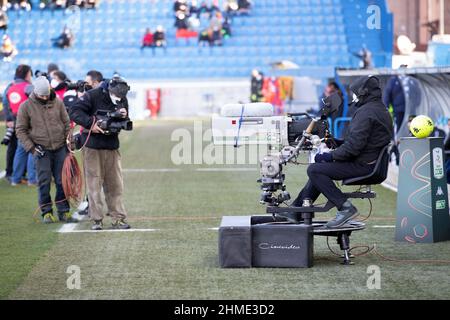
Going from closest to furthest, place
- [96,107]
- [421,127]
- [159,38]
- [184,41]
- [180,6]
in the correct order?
1. [421,127]
2. [96,107]
3. [159,38]
4. [184,41]
5. [180,6]

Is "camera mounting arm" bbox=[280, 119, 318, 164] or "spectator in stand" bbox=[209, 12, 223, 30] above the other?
"spectator in stand" bbox=[209, 12, 223, 30]

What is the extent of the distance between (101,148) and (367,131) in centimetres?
359

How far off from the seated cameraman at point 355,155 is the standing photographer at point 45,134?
439 cm

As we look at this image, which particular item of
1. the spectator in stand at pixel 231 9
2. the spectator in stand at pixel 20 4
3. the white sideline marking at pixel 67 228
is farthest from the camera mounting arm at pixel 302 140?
the spectator in stand at pixel 20 4

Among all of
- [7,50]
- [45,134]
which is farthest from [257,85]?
[45,134]

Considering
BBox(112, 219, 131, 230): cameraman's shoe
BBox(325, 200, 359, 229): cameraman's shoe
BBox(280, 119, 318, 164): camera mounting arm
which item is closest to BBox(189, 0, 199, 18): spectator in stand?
BBox(112, 219, 131, 230): cameraman's shoe

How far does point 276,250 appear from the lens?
28.8 ft

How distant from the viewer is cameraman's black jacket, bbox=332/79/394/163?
8961 millimetres

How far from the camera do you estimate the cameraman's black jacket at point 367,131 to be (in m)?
8.96

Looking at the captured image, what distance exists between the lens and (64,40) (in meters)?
48.9

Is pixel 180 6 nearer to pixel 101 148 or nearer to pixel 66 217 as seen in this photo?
pixel 66 217

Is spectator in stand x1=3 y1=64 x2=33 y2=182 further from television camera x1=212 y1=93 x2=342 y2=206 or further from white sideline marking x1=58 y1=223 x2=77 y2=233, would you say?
television camera x1=212 y1=93 x2=342 y2=206

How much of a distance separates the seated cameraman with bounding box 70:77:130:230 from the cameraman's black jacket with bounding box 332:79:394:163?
10.0 ft

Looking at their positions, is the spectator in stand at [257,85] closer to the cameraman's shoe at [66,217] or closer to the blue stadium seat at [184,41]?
the blue stadium seat at [184,41]
